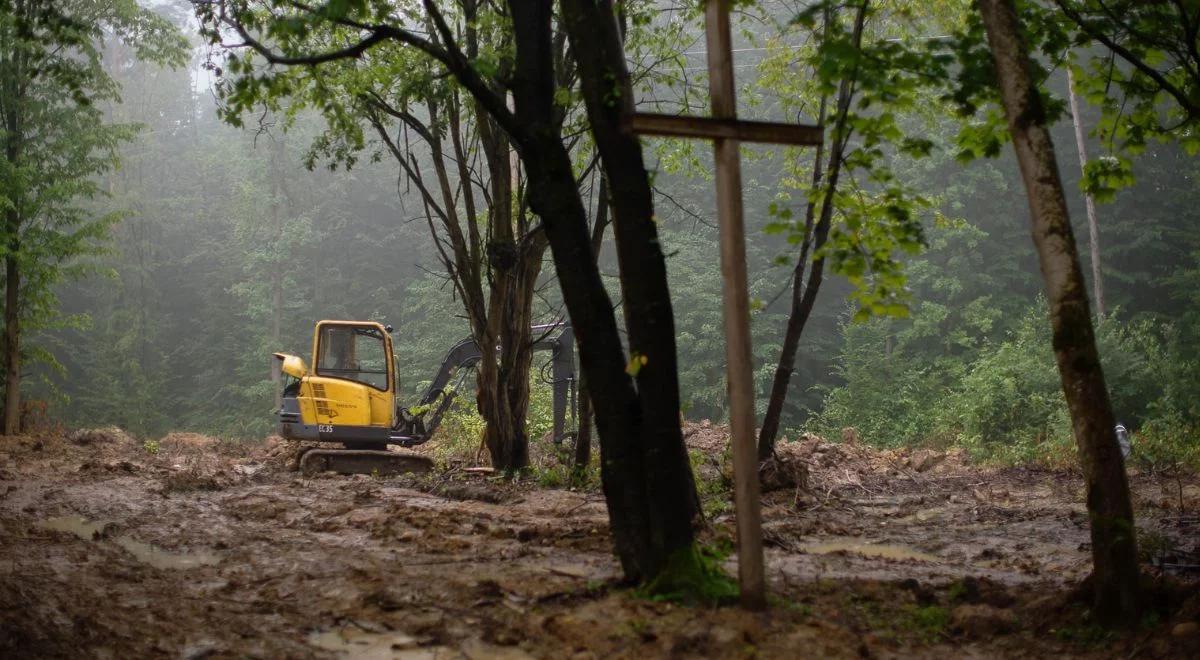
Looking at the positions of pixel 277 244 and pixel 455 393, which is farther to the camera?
pixel 277 244

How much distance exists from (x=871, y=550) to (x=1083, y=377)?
13.8 ft

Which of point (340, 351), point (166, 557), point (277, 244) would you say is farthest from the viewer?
point (277, 244)

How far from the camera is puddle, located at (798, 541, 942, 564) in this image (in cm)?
920

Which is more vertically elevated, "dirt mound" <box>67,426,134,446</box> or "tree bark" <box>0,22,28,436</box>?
"tree bark" <box>0,22,28,436</box>

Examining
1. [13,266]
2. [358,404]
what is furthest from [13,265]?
[358,404]

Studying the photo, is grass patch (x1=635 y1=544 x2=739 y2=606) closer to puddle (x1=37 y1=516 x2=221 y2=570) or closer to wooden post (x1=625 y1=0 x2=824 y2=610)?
wooden post (x1=625 y1=0 x2=824 y2=610)

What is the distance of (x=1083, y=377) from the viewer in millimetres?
5789

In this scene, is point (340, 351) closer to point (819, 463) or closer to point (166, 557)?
point (819, 463)

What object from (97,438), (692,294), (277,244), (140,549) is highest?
(277,244)

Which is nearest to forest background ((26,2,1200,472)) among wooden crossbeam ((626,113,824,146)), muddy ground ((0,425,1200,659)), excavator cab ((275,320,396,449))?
wooden crossbeam ((626,113,824,146))

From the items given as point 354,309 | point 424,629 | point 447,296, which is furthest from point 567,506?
point 354,309

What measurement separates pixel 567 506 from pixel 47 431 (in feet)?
52.2

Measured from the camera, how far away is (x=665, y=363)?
20.5ft

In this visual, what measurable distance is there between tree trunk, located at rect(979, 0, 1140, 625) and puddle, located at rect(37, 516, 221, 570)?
22.4 ft
